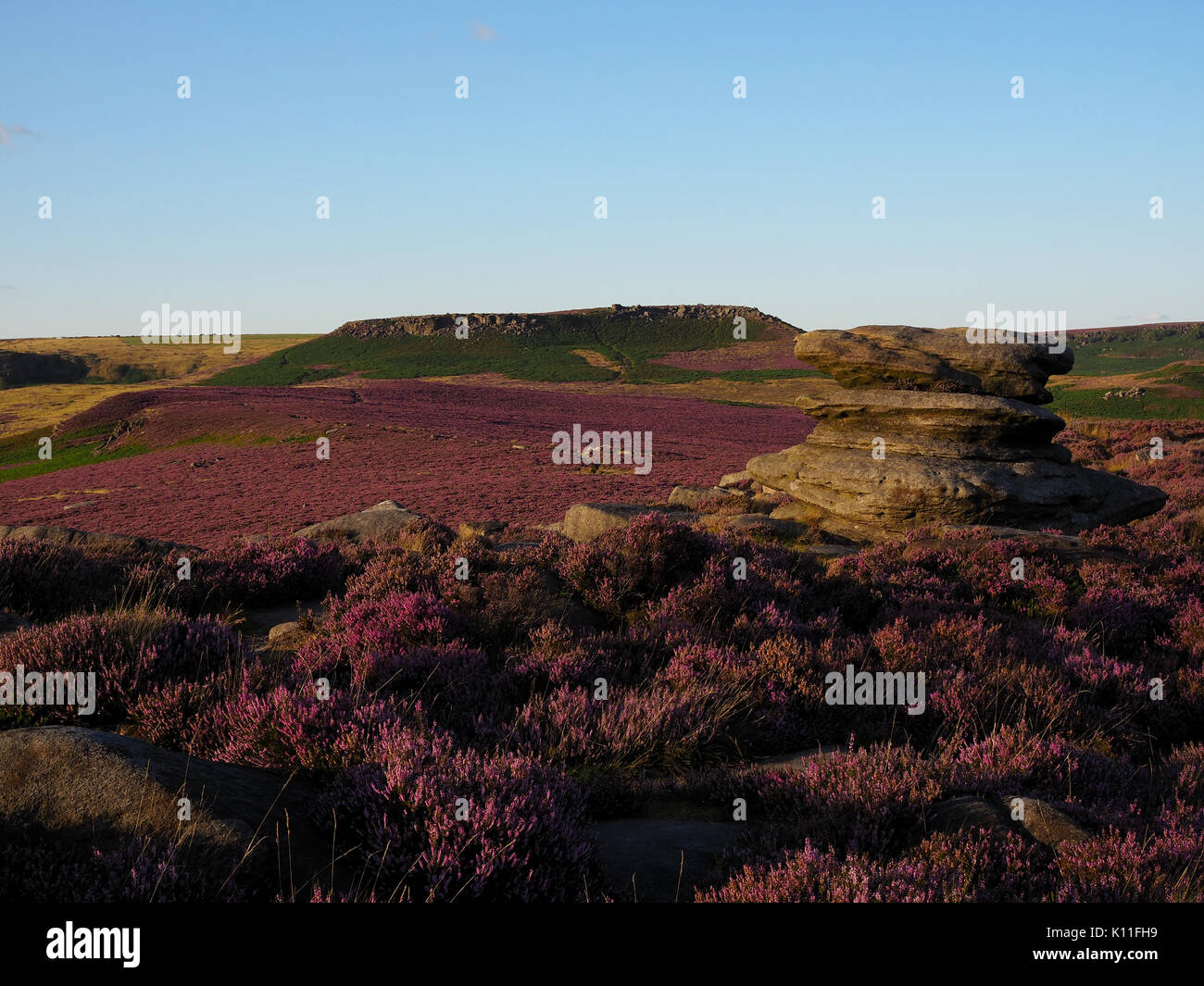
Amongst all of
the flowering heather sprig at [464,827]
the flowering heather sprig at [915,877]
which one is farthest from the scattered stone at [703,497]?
the flowering heather sprig at [464,827]

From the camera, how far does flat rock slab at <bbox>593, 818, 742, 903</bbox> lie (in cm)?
388

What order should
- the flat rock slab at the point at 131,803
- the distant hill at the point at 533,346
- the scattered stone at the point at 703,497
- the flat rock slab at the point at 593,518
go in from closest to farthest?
the flat rock slab at the point at 131,803, the flat rock slab at the point at 593,518, the scattered stone at the point at 703,497, the distant hill at the point at 533,346

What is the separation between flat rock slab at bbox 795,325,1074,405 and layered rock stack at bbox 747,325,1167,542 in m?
0.03

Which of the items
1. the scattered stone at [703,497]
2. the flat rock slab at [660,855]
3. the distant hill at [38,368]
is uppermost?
the distant hill at [38,368]

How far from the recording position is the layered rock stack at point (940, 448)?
1658 cm

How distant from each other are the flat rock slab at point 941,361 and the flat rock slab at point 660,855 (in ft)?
53.6

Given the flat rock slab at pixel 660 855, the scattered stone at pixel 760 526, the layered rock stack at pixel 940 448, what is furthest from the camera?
the layered rock stack at pixel 940 448

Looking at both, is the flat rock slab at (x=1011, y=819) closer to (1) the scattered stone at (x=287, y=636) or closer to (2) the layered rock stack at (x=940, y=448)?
(1) the scattered stone at (x=287, y=636)

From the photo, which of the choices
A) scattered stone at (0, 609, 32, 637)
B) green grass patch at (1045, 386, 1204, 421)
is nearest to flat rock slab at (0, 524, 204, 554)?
scattered stone at (0, 609, 32, 637)

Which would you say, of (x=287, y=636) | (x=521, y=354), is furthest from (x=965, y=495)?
(x=521, y=354)

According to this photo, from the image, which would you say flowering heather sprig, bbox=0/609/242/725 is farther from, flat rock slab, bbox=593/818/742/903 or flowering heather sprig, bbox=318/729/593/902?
flat rock slab, bbox=593/818/742/903

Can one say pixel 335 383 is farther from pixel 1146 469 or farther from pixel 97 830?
pixel 97 830

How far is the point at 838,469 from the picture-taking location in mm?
18250
